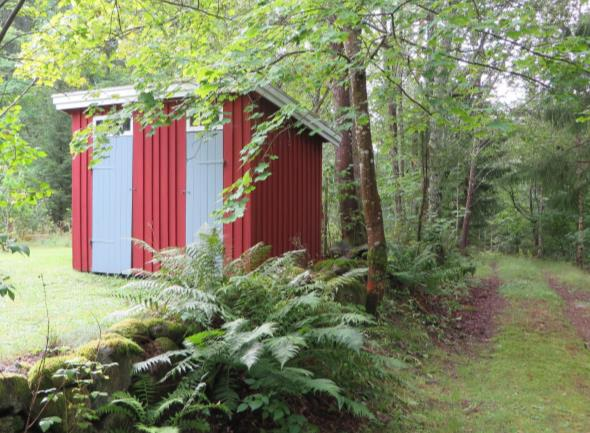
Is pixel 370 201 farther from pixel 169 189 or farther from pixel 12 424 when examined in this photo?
pixel 12 424

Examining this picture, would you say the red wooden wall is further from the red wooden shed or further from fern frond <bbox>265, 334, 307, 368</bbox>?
fern frond <bbox>265, 334, 307, 368</bbox>

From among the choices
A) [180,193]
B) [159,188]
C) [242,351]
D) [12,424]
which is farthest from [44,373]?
[159,188]

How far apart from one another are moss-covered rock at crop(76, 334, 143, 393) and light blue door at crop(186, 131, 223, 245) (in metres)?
4.34

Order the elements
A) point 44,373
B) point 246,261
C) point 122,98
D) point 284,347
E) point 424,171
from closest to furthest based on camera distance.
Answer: point 44,373
point 284,347
point 246,261
point 122,98
point 424,171

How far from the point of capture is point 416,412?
13.6 ft

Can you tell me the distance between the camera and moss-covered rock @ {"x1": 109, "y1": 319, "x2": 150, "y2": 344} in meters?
3.38

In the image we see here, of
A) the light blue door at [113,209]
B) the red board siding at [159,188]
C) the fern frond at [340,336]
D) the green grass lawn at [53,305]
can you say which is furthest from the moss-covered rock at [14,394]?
the light blue door at [113,209]

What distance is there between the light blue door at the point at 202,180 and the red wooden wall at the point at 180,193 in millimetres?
97

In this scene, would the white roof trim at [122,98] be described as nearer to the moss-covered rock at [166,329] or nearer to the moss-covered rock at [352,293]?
the moss-covered rock at [352,293]

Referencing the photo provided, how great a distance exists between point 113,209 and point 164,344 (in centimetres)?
533

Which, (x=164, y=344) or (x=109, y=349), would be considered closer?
(x=109, y=349)

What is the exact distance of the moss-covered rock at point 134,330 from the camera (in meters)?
3.38

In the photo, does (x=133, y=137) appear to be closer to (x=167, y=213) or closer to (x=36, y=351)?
(x=167, y=213)

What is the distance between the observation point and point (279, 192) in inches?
324
